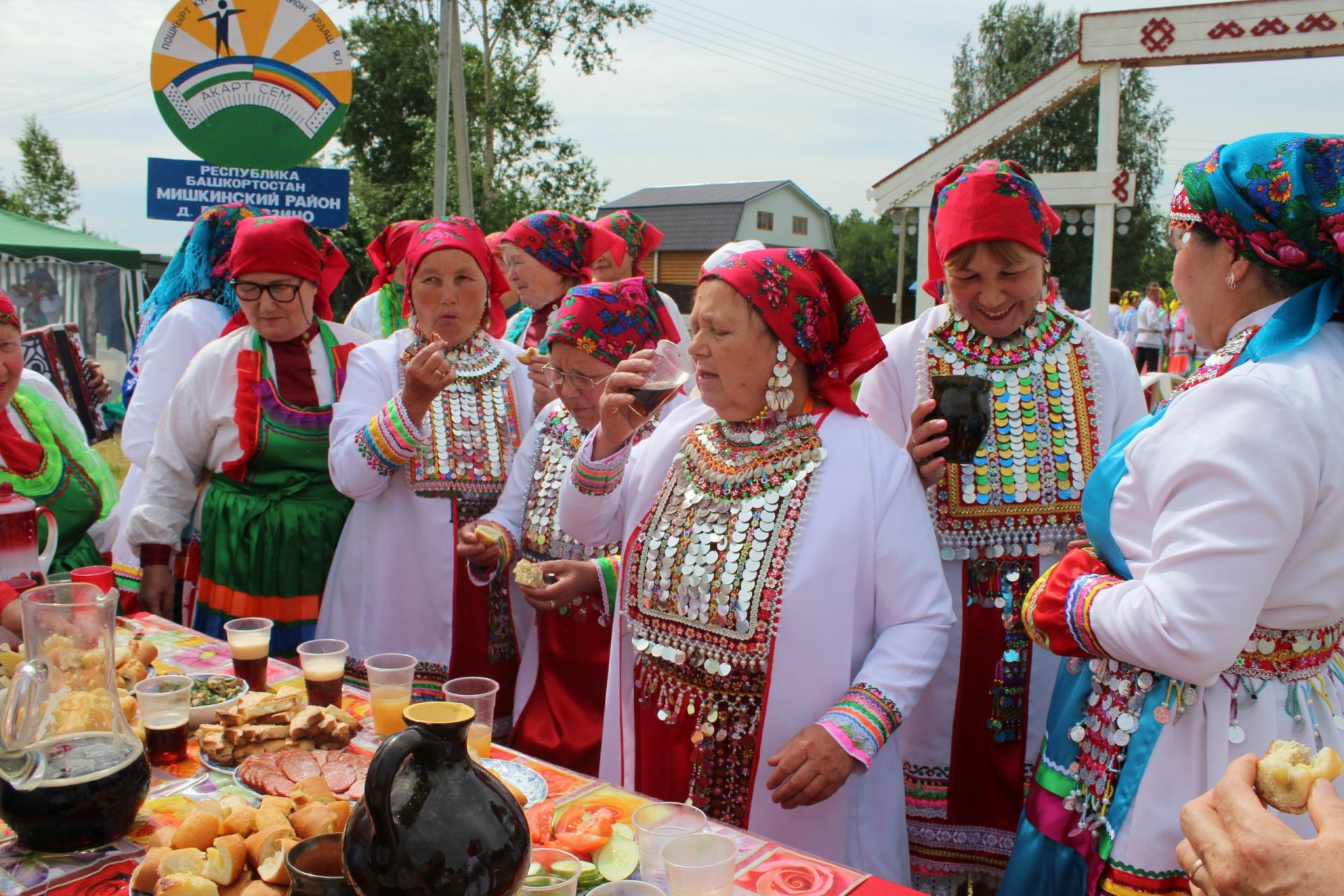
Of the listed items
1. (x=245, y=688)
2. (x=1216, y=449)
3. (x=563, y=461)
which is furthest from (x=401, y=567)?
(x=1216, y=449)

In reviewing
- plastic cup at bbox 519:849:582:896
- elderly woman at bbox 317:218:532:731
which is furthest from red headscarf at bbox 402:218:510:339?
plastic cup at bbox 519:849:582:896

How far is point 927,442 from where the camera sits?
2479mm

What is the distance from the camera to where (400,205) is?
23875mm

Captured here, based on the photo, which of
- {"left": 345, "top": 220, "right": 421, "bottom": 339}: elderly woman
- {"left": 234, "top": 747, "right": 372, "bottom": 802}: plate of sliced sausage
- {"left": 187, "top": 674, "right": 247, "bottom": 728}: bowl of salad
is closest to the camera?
{"left": 234, "top": 747, "right": 372, "bottom": 802}: plate of sliced sausage

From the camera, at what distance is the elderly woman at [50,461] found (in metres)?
3.18

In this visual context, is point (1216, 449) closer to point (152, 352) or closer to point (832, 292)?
point (832, 292)

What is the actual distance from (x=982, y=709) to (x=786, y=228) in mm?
60730

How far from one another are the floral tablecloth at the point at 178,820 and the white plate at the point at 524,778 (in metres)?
0.02

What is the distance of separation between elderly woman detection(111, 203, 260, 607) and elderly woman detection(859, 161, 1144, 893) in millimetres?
2812

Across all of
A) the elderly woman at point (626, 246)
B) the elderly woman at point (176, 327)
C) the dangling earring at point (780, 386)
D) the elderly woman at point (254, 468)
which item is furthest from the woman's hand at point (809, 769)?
the elderly woman at point (626, 246)

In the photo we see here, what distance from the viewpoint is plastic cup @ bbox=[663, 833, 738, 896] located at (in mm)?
1425

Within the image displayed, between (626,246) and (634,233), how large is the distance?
30 cm

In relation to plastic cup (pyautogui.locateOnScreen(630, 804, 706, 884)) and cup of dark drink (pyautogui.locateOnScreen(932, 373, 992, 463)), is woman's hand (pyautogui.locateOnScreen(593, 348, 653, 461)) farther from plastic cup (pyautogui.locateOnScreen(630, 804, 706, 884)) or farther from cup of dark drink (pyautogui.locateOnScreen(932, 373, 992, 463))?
plastic cup (pyautogui.locateOnScreen(630, 804, 706, 884))

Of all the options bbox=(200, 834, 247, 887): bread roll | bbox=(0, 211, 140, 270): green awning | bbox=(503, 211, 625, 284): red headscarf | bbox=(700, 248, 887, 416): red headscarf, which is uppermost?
bbox=(0, 211, 140, 270): green awning
